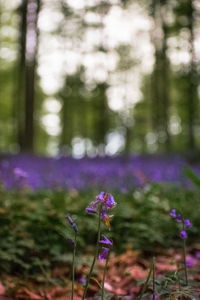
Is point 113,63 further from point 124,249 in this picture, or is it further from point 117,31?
point 124,249

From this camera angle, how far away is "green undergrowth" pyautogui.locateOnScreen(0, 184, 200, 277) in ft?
10.2

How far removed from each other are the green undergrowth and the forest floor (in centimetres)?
13

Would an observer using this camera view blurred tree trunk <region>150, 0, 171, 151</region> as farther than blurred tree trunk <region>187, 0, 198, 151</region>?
Yes

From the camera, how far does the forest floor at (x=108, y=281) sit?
2541 millimetres

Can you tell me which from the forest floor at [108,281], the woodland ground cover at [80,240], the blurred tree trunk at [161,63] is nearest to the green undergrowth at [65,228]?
the woodland ground cover at [80,240]

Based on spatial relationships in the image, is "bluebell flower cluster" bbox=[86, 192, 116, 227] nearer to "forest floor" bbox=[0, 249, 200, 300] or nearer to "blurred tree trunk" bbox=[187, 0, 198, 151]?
"forest floor" bbox=[0, 249, 200, 300]

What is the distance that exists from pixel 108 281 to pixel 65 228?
70 cm

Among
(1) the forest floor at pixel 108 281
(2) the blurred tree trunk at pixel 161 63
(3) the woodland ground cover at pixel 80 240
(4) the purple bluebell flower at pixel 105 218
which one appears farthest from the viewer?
(2) the blurred tree trunk at pixel 161 63

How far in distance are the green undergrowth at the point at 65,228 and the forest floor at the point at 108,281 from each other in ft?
0.41

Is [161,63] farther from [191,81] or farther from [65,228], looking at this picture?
[65,228]

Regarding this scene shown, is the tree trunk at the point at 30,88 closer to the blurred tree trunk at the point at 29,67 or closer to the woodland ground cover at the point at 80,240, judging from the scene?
the blurred tree trunk at the point at 29,67

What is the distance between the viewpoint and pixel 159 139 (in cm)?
1842

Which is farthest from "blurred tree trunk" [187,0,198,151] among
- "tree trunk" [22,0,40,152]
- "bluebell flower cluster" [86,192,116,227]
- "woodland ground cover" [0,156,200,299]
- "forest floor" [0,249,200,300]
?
"bluebell flower cluster" [86,192,116,227]

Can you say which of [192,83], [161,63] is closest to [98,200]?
[192,83]
